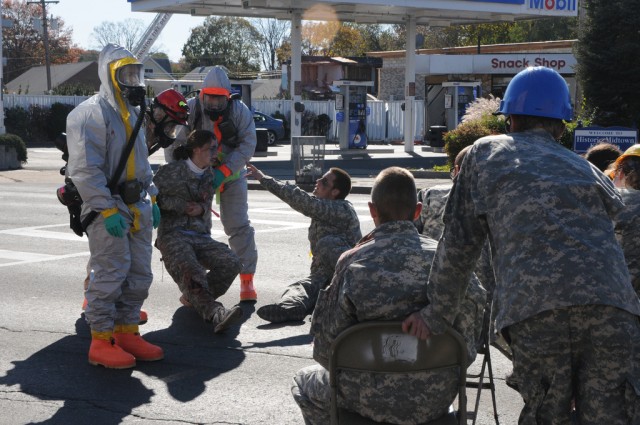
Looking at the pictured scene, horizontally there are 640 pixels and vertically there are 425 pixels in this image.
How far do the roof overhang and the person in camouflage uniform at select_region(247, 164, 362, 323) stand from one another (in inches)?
791

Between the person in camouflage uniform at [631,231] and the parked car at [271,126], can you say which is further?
the parked car at [271,126]

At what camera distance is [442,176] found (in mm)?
22172

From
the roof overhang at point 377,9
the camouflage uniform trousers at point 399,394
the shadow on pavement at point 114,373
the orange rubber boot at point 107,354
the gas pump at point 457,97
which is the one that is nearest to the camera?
the camouflage uniform trousers at point 399,394

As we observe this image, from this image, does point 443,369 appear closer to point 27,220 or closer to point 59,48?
point 27,220

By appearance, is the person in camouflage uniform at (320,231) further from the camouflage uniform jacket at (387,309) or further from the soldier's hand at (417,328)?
the soldier's hand at (417,328)

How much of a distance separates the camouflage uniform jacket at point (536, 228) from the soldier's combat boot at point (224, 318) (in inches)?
141

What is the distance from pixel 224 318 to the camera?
7.21 m

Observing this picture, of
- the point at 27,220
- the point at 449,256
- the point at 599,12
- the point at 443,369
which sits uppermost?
the point at 599,12

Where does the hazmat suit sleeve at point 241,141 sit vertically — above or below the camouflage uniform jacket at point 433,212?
above

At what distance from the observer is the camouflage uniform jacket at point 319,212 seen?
→ 7.53m

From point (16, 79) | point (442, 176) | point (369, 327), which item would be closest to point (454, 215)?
point (369, 327)

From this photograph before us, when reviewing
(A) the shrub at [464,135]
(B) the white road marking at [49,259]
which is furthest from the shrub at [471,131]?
(B) the white road marking at [49,259]

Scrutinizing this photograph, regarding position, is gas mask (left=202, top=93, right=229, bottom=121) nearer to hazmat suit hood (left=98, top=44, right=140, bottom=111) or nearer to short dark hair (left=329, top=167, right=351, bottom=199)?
short dark hair (left=329, top=167, right=351, bottom=199)

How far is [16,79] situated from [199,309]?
77099 mm
